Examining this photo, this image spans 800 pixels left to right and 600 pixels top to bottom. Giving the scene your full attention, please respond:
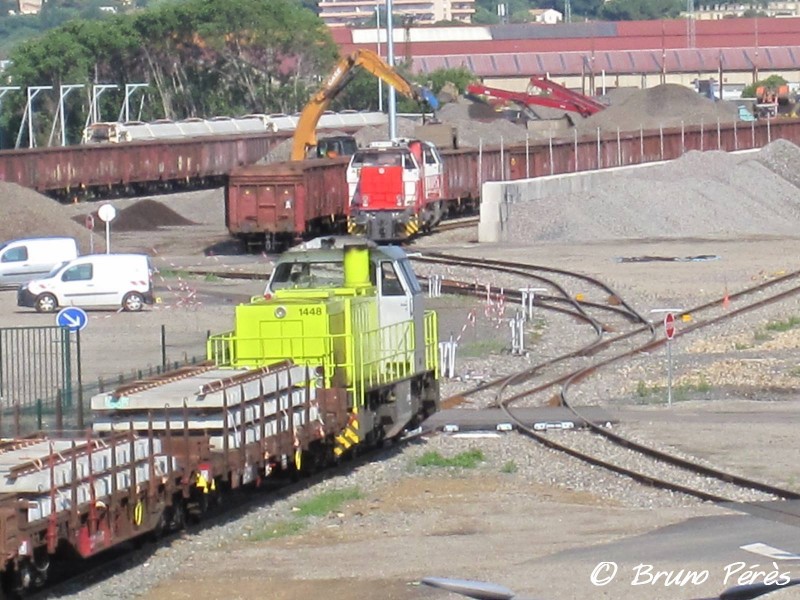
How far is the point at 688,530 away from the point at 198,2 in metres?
103

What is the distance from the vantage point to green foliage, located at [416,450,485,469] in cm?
1897

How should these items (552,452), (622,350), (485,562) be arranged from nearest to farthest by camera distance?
(485,562), (552,452), (622,350)

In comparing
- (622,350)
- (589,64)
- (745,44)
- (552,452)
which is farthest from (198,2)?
(552,452)

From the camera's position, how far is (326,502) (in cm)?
1681

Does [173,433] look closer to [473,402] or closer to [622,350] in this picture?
[473,402]

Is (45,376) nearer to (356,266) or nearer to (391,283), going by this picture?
(391,283)

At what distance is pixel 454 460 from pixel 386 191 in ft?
94.6

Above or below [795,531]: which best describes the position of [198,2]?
above

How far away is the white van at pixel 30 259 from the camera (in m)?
41.6

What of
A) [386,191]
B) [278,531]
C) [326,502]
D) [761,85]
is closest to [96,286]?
[386,191]

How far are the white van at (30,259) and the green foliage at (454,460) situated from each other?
937 inches

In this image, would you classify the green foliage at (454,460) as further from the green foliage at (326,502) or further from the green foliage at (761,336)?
the green foliage at (761,336)

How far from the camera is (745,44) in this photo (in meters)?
159

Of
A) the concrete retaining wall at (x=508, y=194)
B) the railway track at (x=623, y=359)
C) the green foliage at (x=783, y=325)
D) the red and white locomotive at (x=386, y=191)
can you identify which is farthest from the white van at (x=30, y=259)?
the green foliage at (x=783, y=325)
